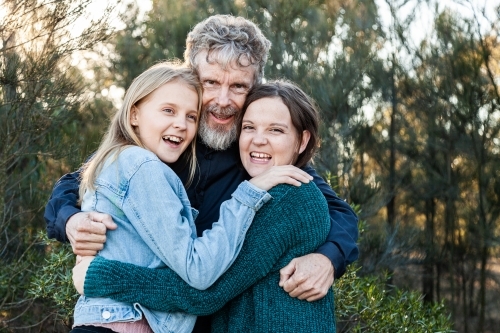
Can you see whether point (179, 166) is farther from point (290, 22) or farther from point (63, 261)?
point (290, 22)

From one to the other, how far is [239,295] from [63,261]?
2704mm

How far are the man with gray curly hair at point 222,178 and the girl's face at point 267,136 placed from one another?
8.4 inches

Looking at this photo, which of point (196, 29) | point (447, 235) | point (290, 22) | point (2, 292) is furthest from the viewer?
point (447, 235)

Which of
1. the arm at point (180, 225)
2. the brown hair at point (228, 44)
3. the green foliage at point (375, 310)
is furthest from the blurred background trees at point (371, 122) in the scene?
the arm at point (180, 225)

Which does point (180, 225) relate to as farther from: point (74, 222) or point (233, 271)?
point (74, 222)

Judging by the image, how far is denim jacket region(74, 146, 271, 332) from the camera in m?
2.27

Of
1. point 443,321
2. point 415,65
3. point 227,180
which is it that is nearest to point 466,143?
point 415,65

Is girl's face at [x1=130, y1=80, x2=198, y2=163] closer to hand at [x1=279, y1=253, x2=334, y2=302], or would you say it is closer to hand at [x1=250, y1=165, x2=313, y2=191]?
hand at [x1=250, y1=165, x2=313, y2=191]

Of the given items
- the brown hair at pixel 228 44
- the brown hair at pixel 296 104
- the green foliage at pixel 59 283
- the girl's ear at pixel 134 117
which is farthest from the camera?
the green foliage at pixel 59 283

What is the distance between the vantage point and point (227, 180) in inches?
118

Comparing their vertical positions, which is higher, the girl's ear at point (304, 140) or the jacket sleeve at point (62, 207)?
the girl's ear at point (304, 140)

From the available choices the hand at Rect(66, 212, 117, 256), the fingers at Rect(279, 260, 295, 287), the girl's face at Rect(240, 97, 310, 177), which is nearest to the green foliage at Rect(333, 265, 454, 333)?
the girl's face at Rect(240, 97, 310, 177)

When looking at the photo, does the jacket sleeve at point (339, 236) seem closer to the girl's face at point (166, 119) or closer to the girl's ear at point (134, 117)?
the girl's face at point (166, 119)

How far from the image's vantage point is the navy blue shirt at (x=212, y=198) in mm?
2734
